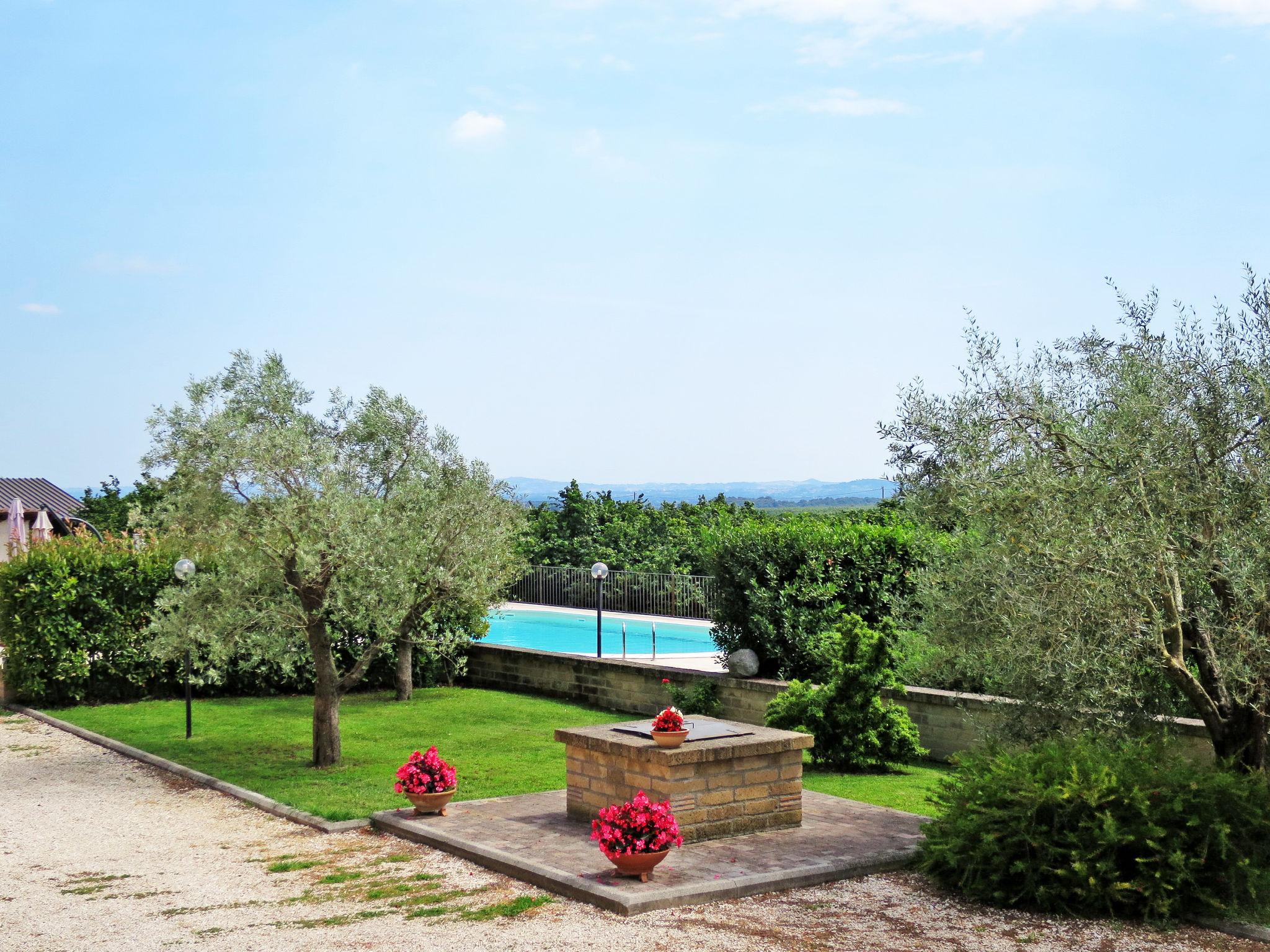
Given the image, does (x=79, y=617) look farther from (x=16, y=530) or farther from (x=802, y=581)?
(x=802, y=581)

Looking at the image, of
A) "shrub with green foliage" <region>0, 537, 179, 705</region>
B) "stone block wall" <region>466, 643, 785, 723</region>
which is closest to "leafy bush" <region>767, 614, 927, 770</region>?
"stone block wall" <region>466, 643, 785, 723</region>

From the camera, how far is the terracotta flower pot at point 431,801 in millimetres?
9914

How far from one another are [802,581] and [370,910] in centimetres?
1027

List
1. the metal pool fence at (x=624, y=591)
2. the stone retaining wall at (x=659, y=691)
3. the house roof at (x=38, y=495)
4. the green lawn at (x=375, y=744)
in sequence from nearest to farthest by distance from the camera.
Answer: the green lawn at (x=375, y=744) < the stone retaining wall at (x=659, y=691) < the metal pool fence at (x=624, y=591) < the house roof at (x=38, y=495)

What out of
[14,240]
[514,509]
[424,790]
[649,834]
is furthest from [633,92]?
[14,240]

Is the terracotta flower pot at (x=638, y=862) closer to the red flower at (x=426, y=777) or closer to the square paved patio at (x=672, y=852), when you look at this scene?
the square paved patio at (x=672, y=852)

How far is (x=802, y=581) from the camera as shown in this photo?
16.7 m

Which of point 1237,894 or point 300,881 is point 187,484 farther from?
point 1237,894

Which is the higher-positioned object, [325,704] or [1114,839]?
[325,704]

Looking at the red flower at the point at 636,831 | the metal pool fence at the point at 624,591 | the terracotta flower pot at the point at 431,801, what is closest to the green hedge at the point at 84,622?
the terracotta flower pot at the point at 431,801

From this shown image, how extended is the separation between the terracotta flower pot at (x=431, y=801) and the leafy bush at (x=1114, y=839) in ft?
14.7

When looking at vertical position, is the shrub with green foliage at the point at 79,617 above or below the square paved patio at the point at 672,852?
above

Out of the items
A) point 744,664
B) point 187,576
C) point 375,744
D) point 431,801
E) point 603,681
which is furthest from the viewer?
point 603,681

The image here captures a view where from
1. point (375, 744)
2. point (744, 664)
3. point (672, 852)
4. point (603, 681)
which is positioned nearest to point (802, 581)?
point (744, 664)
